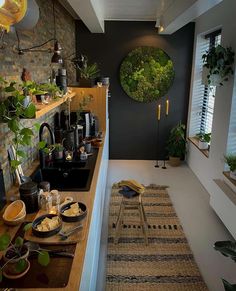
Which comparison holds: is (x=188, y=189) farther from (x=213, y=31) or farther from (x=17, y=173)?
(x=17, y=173)

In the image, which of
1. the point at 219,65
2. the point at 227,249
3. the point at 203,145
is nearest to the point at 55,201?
the point at 227,249

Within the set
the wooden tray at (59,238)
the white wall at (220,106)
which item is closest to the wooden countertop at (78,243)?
the wooden tray at (59,238)

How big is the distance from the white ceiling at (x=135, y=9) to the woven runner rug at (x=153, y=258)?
2776 millimetres

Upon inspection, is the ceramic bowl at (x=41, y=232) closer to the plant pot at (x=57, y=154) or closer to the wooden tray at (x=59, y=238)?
the wooden tray at (x=59, y=238)

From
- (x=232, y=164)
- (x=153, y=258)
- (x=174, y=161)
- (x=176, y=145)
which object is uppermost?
(x=232, y=164)

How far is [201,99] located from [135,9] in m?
1.98

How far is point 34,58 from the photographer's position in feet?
8.46

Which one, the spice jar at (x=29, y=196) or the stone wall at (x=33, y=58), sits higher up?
the stone wall at (x=33, y=58)

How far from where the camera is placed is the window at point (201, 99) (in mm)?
4594

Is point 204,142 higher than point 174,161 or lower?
higher

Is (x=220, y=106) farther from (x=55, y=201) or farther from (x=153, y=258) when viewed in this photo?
(x=55, y=201)

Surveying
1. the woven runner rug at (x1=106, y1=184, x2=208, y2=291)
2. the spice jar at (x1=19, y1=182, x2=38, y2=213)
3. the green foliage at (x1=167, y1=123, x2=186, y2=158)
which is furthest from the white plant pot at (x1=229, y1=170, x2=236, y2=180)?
the spice jar at (x1=19, y1=182, x2=38, y2=213)

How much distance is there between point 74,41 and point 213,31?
7.78 ft

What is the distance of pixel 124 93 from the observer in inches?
204
